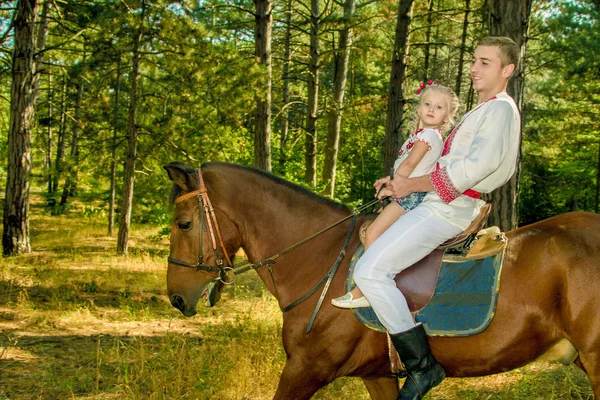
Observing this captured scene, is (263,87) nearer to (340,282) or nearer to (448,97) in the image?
(448,97)

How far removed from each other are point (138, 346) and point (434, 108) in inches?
189

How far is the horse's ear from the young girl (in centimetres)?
125

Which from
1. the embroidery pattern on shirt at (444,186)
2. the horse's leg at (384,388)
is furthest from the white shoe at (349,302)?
the horse's leg at (384,388)

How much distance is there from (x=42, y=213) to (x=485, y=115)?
2487cm

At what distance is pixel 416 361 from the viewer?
297 centimetres

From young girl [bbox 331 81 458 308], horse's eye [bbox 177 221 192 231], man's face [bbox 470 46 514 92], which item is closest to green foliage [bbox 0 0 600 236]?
horse's eye [bbox 177 221 192 231]

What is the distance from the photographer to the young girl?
3.18 metres

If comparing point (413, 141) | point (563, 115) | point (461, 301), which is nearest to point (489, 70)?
point (413, 141)

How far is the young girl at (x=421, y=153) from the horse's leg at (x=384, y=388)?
2.96ft

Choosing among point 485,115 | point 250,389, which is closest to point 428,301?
point 485,115

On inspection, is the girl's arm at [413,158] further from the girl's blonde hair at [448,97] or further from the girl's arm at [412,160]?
the girl's blonde hair at [448,97]

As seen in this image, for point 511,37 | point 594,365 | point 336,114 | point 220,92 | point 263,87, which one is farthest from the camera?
point 336,114

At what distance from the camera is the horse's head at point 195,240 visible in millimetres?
3486

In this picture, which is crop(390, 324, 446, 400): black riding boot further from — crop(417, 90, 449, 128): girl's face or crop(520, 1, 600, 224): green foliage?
crop(520, 1, 600, 224): green foliage
